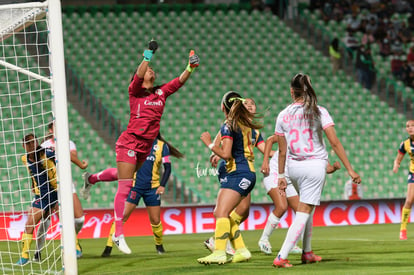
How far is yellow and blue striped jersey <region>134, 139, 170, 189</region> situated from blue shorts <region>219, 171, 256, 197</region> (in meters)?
3.62

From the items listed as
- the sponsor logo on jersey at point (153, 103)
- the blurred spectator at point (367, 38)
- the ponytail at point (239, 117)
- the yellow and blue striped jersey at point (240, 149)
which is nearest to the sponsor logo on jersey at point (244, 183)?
the yellow and blue striped jersey at point (240, 149)

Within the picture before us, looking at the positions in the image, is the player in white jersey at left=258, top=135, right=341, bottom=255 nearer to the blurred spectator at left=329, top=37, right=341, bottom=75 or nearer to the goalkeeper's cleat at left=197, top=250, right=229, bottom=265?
the goalkeeper's cleat at left=197, top=250, right=229, bottom=265

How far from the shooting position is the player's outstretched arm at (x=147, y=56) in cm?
892

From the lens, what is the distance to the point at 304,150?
8469 millimetres

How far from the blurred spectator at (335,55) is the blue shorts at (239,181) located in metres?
16.3

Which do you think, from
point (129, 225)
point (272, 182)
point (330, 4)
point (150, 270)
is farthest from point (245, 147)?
point (330, 4)

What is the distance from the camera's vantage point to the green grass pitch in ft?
27.5

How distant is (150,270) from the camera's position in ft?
29.4

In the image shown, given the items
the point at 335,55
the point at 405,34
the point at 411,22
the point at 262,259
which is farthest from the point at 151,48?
the point at 411,22

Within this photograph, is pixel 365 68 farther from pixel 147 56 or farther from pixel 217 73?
pixel 147 56

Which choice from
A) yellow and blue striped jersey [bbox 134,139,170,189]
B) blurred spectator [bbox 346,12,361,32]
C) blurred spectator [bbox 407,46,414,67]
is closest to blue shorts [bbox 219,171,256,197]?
yellow and blue striped jersey [bbox 134,139,170,189]

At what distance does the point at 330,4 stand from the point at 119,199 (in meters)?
18.5

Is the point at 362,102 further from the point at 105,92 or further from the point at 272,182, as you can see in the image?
the point at 272,182

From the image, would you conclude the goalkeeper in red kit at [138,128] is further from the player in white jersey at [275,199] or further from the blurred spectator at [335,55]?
the blurred spectator at [335,55]
